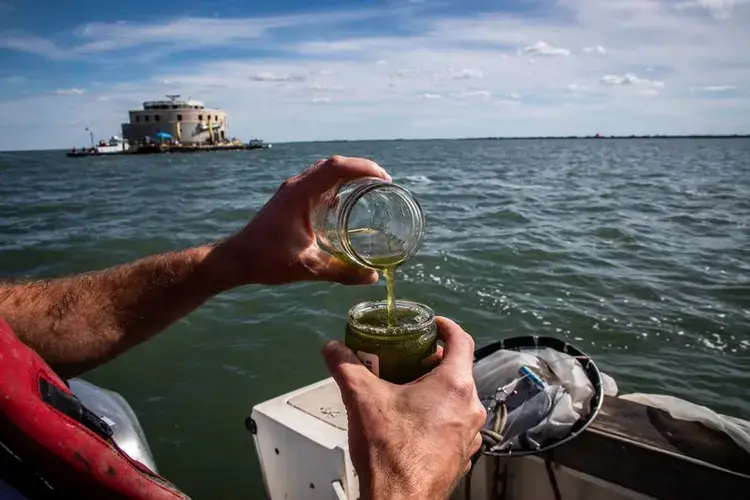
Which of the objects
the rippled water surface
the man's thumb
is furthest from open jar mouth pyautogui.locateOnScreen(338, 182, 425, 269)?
the rippled water surface

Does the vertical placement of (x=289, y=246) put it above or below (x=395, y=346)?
above

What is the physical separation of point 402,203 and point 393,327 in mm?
517

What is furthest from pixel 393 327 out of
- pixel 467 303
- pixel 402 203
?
pixel 467 303

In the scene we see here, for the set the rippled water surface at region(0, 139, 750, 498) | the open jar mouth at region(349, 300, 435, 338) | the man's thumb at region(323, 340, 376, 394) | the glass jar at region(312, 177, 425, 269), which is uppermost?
the glass jar at region(312, 177, 425, 269)

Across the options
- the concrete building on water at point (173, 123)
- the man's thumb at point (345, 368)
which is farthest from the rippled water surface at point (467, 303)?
the concrete building on water at point (173, 123)

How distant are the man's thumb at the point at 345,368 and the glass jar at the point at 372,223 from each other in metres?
0.38

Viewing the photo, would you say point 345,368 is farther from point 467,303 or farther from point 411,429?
point 467,303

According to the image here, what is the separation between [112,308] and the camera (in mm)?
2328

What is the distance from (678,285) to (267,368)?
6.56 meters

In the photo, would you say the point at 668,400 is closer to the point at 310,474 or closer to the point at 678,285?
the point at 310,474

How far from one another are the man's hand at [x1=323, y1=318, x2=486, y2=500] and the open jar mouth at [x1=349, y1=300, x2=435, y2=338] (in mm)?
121

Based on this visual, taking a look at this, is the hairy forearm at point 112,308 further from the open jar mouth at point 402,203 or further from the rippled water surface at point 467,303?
the rippled water surface at point 467,303

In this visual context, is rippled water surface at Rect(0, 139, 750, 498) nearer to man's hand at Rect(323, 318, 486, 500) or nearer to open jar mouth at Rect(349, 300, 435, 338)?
open jar mouth at Rect(349, 300, 435, 338)

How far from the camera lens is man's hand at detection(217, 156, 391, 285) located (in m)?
2.04
